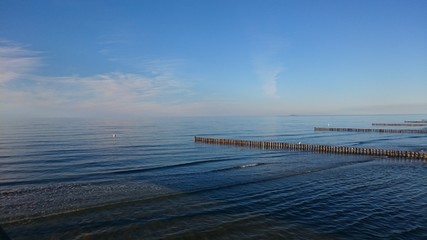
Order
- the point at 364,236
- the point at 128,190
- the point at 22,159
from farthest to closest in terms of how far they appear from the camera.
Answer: the point at 22,159 < the point at 128,190 < the point at 364,236

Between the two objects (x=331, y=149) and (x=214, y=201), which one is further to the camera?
(x=331, y=149)

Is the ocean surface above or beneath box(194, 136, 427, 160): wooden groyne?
beneath

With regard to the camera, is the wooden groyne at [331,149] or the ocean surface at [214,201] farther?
the wooden groyne at [331,149]

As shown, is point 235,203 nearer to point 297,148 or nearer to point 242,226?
point 242,226

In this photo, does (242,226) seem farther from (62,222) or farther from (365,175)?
(365,175)

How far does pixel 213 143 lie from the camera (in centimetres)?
6844

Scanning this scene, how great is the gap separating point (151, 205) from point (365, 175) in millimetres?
20674

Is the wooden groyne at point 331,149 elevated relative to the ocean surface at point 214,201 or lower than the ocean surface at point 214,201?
elevated

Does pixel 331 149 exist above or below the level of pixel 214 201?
above

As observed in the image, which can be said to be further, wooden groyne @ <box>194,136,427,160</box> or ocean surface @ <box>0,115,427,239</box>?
wooden groyne @ <box>194,136,427,160</box>

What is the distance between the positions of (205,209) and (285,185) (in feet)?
29.7

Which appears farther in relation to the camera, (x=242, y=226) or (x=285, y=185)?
(x=285, y=185)

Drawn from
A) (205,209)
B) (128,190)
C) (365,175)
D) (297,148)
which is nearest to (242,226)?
(205,209)

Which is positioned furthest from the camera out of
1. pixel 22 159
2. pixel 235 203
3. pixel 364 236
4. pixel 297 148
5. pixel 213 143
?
pixel 213 143
